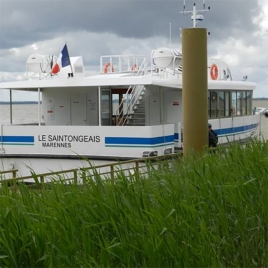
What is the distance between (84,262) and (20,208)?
920mm

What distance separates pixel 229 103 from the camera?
67.4 ft

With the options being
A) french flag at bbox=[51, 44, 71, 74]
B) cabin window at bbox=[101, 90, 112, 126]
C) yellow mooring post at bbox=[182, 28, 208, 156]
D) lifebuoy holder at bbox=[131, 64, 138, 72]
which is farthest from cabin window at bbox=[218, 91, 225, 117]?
yellow mooring post at bbox=[182, 28, 208, 156]

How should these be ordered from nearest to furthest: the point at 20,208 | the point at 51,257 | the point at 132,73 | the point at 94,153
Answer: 1. the point at 51,257
2. the point at 20,208
3. the point at 94,153
4. the point at 132,73

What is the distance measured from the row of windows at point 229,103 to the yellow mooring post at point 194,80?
9.37 metres

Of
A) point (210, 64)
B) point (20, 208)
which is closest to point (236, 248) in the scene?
point (20, 208)

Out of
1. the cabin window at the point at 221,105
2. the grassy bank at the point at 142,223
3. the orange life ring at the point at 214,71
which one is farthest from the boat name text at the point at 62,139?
the grassy bank at the point at 142,223

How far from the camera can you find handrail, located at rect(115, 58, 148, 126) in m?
18.2

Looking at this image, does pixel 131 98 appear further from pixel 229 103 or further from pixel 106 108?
pixel 229 103

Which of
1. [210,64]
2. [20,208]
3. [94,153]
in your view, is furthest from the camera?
[210,64]

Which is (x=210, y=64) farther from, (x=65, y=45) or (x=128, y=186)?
(x=128, y=186)

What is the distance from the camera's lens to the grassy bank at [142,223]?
472cm

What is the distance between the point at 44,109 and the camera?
61.9ft

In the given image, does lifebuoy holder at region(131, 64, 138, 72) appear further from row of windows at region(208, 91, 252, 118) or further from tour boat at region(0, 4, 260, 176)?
row of windows at region(208, 91, 252, 118)

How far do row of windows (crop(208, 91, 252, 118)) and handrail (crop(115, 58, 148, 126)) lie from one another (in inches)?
84.0
